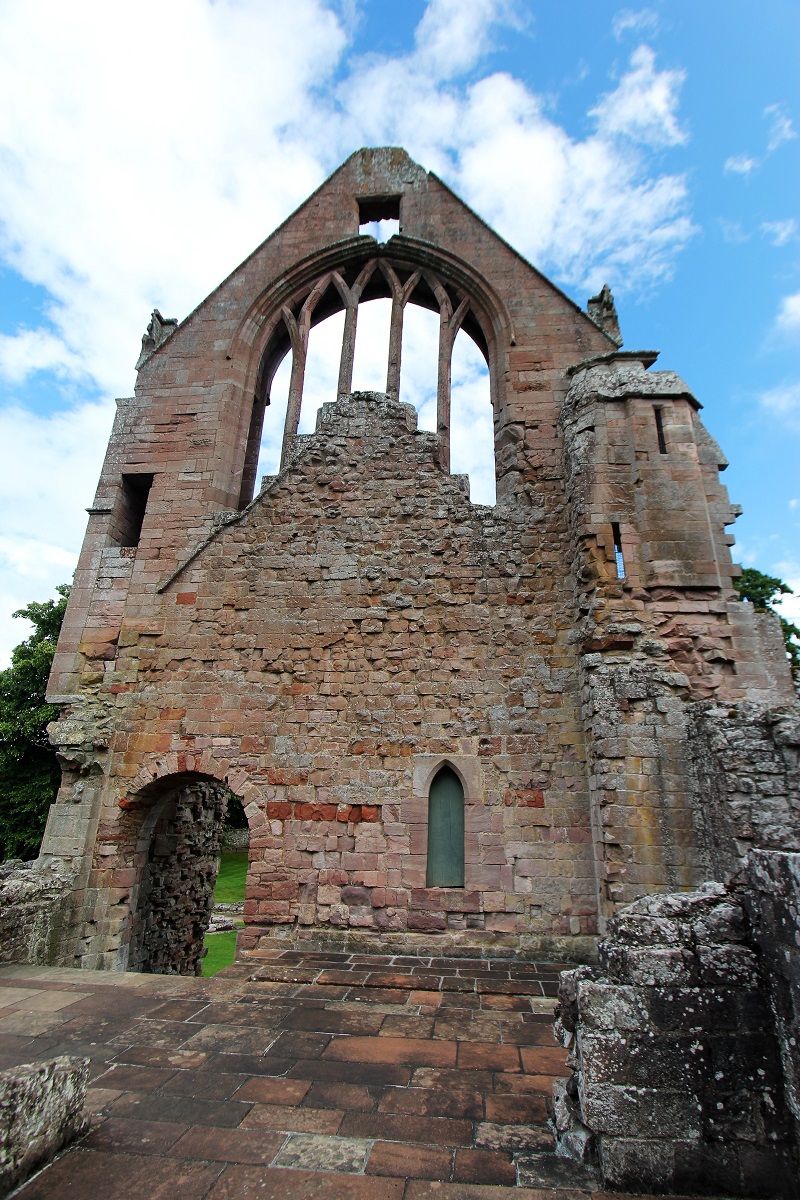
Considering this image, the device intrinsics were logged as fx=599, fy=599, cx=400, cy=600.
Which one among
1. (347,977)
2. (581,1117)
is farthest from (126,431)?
(581,1117)

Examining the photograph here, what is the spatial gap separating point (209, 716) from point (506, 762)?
3.72 meters

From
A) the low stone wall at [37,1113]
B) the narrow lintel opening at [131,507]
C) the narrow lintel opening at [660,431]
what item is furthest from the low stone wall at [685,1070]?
the narrow lintel opening at [131,507]

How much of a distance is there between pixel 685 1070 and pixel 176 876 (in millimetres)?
8304

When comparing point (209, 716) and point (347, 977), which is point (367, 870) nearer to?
point (347, 977)

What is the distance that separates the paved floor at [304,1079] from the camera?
2.61 m

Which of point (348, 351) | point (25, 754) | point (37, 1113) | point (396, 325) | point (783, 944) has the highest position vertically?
point (396, 325)

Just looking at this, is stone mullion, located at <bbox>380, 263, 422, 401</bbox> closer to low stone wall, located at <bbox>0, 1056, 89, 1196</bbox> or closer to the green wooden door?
the green wooden door

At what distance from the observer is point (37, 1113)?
104 inches

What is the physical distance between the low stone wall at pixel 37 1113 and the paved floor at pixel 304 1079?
9cm

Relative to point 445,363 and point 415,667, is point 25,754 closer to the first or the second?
point 415,667

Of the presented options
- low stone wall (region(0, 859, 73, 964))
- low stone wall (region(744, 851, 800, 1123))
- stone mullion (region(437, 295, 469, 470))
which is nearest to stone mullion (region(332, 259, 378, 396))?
stone mullion (region(437, 295, 469, 470))

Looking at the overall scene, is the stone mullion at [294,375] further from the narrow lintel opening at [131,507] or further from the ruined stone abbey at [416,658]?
the narrow lintel opening at [131,507]

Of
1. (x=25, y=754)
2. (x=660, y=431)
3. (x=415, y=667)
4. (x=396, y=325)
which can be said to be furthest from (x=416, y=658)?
(x=25, y=754)

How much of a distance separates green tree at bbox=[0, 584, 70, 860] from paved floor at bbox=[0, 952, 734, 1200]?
1067 centimetres
